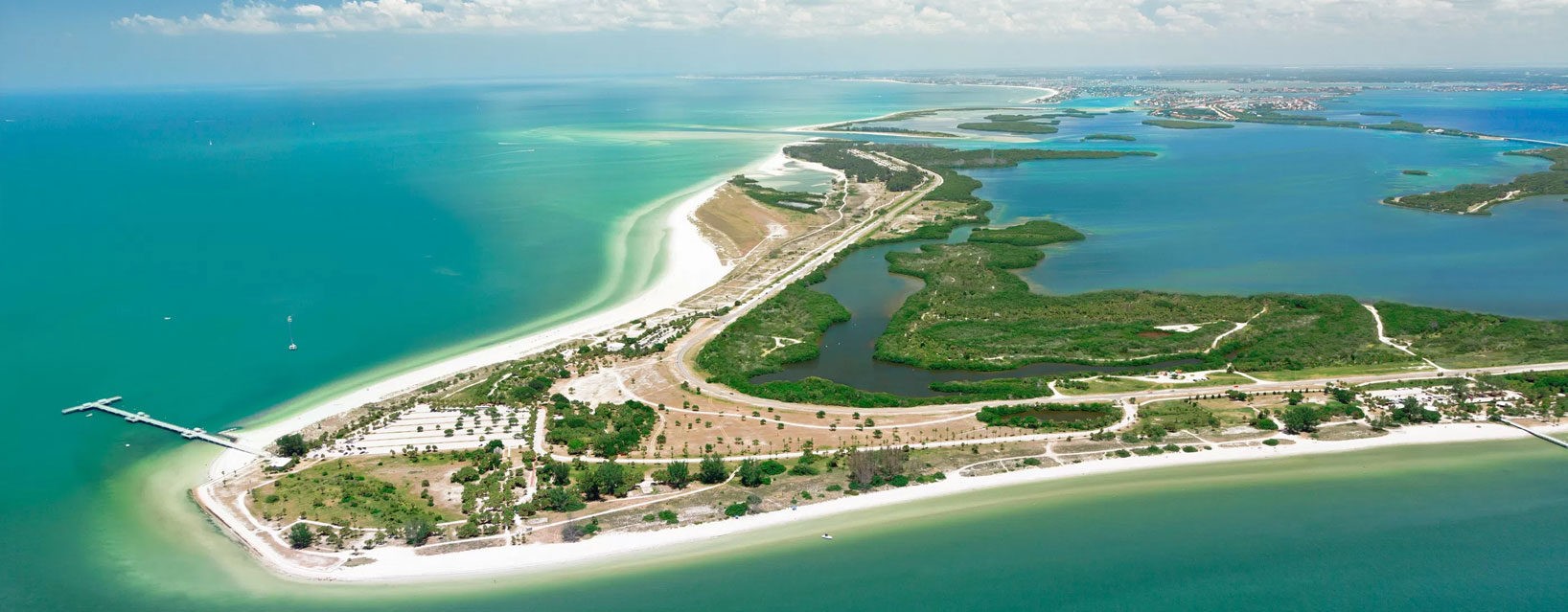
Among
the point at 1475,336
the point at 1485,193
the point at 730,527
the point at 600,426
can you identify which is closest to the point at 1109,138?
the point at 1485,193

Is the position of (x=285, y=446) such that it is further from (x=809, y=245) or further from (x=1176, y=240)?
(x=1176, y=240)

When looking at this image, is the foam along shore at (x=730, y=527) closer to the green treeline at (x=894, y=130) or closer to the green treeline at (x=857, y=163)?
the green treeline at (x=857, y=163)

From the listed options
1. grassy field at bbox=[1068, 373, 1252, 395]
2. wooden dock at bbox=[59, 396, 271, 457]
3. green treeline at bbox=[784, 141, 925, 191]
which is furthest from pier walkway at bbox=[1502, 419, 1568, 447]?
green treeline at bbox=[784, 141, 925, 191]

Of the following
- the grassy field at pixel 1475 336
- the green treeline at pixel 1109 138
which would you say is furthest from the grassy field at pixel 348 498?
the green treeline at pixel 1109 138

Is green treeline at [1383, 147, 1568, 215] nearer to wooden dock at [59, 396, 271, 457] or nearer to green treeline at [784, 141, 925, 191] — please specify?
green treeline at [784, 141, 925, 191]

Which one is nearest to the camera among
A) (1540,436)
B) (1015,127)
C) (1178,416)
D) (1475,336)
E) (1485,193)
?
(1540,436)

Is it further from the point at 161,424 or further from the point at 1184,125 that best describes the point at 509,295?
the point at 1184,125
